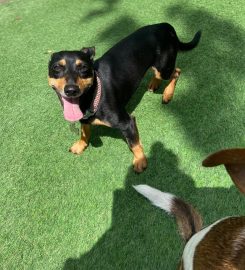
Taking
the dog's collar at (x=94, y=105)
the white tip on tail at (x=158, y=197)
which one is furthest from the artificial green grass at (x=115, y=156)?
the dog's collar at (x=94, y=105)

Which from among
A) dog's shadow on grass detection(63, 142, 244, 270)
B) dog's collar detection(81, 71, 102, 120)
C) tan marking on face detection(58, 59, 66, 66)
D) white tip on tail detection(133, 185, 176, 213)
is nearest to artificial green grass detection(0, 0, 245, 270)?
dog's shadow on grass detection(63, 142, 244, 270)

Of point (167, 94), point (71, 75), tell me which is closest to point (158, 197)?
point (71, 75)

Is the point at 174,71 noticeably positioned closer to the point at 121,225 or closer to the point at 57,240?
the point at 121,225

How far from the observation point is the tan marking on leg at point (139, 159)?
3475 mm

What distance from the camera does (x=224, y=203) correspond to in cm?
309

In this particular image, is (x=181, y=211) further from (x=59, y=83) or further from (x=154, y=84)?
(x=154, y=84)

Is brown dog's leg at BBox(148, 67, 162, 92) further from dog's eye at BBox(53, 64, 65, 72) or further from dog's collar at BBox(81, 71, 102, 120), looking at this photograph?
dog's eye at BBox(53, 64, 65, 72)

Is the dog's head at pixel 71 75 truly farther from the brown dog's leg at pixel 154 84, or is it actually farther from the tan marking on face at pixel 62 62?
the brown dog's leg at pixel 154 84

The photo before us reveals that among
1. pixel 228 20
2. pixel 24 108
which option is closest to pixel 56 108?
pixel 24 108

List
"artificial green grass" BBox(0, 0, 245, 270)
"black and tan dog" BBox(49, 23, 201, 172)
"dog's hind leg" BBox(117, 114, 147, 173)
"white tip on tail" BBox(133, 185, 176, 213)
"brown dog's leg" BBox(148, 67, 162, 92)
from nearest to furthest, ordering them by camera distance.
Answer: "white tip on tail" BBox(133, 185, 176, 213) < "artificial green grass" BBox(0, 0, 245, 270) < "black and tan dog" BBox(49, 23, 201, 172) < "dog's hind leg" BBox(117, 114, 147, 173) < "brown dog's leg" BBox(148, 67, 162, 92)

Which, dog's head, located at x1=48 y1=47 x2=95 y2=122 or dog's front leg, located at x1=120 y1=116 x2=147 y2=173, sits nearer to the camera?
dog's head, located at x1=48 y1=47 x2=95 y2=122

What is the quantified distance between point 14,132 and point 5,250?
1318 mm

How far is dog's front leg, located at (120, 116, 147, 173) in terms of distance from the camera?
3.41 metres

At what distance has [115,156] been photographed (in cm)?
370
